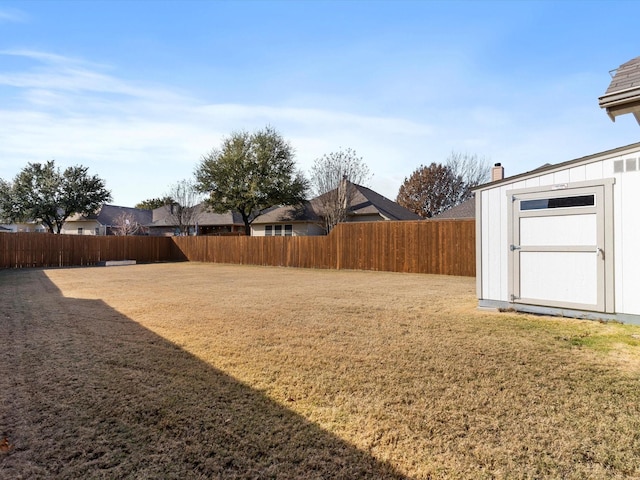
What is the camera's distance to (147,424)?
242cm

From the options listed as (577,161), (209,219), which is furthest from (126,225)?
(577,161)

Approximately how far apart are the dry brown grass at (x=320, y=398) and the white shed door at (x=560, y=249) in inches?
18.2

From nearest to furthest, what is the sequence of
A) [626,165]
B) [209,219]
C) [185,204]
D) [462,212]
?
[626,165] < [462,212] < [185,204] < [209,219]

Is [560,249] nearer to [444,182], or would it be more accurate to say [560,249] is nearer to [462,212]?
[462,212]

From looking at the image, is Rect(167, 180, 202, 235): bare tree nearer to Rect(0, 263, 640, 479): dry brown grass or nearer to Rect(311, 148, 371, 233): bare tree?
Rect(311, 148, 371, 233): bare tree

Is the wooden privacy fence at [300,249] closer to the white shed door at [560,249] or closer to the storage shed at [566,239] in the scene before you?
the storage shed at [566,239]

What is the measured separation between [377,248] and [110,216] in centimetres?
3080

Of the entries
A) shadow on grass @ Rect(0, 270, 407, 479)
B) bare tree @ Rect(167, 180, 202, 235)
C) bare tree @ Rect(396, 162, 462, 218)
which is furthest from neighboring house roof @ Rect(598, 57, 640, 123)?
bare tree @ Rect(396, 162, 462, 218)

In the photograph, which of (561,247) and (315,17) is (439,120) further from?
(561,247)

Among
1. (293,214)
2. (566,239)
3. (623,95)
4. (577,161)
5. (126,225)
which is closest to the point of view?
(623,95)

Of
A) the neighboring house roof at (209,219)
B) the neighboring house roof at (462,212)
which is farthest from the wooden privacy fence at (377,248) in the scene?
the neighboring house roof at (209,219)

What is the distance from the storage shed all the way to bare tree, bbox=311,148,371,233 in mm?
16495

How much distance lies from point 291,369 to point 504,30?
10148 mm

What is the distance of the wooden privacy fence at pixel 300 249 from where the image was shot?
13547 mm
